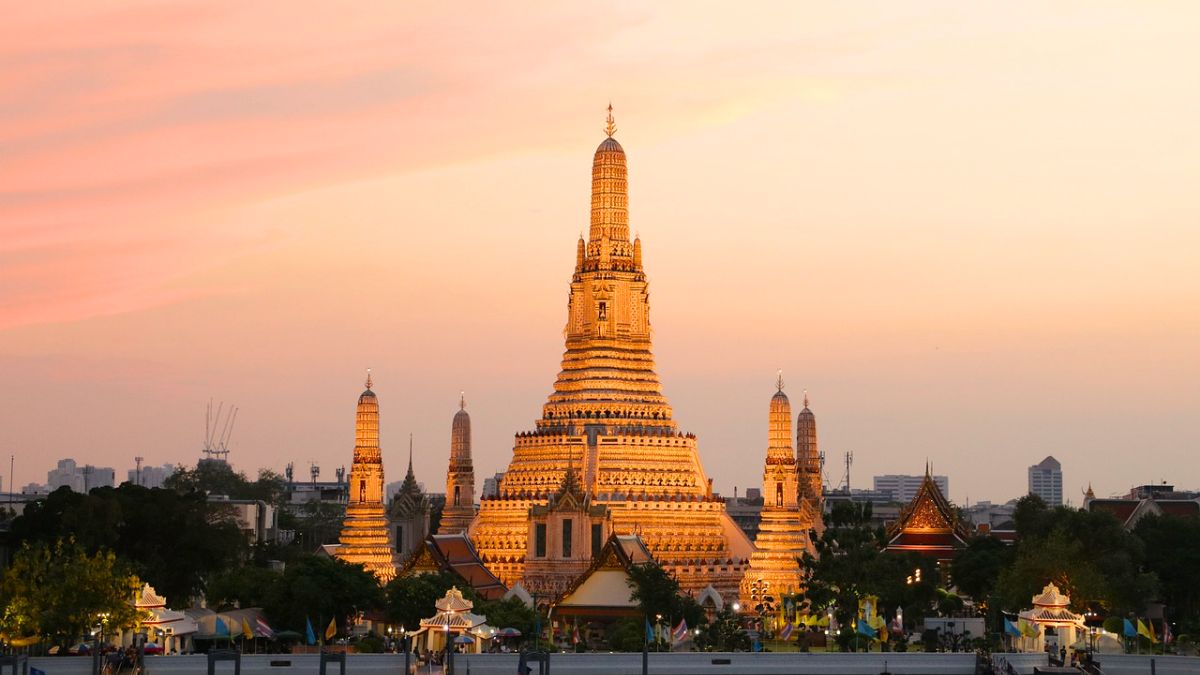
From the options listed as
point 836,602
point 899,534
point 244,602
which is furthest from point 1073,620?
point 899,534

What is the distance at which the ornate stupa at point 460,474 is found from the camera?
15460cm

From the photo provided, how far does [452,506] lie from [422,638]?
64762 millimetres

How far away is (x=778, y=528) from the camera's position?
130625 millimetres

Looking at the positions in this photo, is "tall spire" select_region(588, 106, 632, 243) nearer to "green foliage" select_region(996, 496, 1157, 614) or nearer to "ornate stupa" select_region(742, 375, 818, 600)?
"ornate stupa" select_region(742, 375, 818, 600)

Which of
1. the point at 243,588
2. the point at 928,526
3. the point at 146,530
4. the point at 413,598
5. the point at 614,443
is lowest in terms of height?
the point at 413,598

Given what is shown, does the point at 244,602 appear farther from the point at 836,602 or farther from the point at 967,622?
the point at 967,622

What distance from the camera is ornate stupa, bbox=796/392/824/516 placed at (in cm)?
15831

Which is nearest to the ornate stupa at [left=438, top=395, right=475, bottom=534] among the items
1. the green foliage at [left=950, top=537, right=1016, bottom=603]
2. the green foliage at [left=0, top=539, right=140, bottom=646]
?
the green foliage at [left=950, top=537, right=1016, bottom=603]

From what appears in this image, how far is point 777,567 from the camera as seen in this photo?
130500 mm

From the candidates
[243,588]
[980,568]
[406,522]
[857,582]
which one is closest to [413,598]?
[243,588]

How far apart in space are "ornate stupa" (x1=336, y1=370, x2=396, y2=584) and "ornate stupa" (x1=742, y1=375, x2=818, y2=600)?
2175 cm

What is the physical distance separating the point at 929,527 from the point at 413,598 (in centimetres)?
5627

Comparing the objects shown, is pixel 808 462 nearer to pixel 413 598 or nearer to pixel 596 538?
pixel 596 538

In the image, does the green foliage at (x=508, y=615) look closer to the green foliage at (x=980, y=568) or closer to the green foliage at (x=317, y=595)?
the green foliage at (x=317, y=595)
